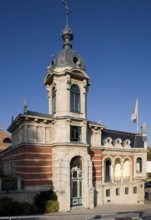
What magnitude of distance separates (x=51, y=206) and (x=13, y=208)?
374 centimetres

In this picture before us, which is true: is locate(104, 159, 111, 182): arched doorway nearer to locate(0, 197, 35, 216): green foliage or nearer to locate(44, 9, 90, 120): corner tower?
locate(44, 9, 90, 120): corner tower

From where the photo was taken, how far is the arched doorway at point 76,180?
76.3ft

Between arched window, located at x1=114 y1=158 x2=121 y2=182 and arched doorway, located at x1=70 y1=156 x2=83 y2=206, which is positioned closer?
arched doorway, located at x1=70 y1=156 x2=83 y2=206

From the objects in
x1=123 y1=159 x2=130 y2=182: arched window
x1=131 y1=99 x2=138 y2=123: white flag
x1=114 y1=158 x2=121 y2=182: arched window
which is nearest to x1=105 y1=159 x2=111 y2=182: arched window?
x1=114 y1=158 x2=121 y2=182: arched window

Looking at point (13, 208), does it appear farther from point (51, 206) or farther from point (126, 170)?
point (126, 170)

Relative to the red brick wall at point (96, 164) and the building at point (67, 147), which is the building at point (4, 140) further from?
the red brick wall at point (96, 164)

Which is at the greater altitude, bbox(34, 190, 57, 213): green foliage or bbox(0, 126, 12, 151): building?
bbox(0, 126, 12, 151): building

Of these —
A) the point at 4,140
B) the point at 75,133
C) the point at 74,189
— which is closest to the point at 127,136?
the point at 75,133

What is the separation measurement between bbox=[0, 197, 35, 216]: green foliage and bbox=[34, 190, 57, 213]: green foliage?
3.09 feet

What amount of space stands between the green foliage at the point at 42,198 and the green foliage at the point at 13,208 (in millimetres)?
941

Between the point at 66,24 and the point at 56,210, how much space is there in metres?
21.5

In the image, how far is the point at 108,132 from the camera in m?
31.0

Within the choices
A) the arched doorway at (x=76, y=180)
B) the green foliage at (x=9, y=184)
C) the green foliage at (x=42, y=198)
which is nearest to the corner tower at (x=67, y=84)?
the arched doorway at (x=76, y=180)

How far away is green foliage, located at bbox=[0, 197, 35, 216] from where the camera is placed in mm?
18269
